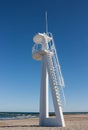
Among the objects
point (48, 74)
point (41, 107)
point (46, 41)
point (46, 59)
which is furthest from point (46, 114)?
point (46, 41)

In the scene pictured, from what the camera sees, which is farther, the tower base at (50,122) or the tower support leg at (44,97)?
the tower support leg at (44,97)

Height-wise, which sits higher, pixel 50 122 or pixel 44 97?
pixel 44 97

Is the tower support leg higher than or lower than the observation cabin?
lower

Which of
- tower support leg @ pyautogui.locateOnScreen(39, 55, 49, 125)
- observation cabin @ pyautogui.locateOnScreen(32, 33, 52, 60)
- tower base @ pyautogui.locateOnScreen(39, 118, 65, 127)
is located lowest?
tower base @ pyautogui.locateOnScreen(39, 118, 65, 127)

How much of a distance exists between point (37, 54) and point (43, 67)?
61.4 inches

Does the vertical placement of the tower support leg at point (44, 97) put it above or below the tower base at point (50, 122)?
above

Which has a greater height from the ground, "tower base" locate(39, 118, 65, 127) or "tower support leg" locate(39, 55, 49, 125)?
"tower support leg" locate(39, 55, 49, 125)

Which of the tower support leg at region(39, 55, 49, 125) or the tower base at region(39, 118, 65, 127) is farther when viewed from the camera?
the tower support leg at region(39, 55, 49, 125)

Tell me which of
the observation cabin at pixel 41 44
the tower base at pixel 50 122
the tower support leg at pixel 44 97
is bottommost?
the tower base at pixel 50 122

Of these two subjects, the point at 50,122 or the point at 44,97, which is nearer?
the point at 50,122

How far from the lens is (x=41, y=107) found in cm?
2156

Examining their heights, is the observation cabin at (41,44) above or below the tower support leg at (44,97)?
above

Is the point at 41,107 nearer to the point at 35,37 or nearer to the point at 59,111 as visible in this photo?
the point at 59,111

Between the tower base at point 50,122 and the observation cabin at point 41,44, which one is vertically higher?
the observation cabin at point 41,44
